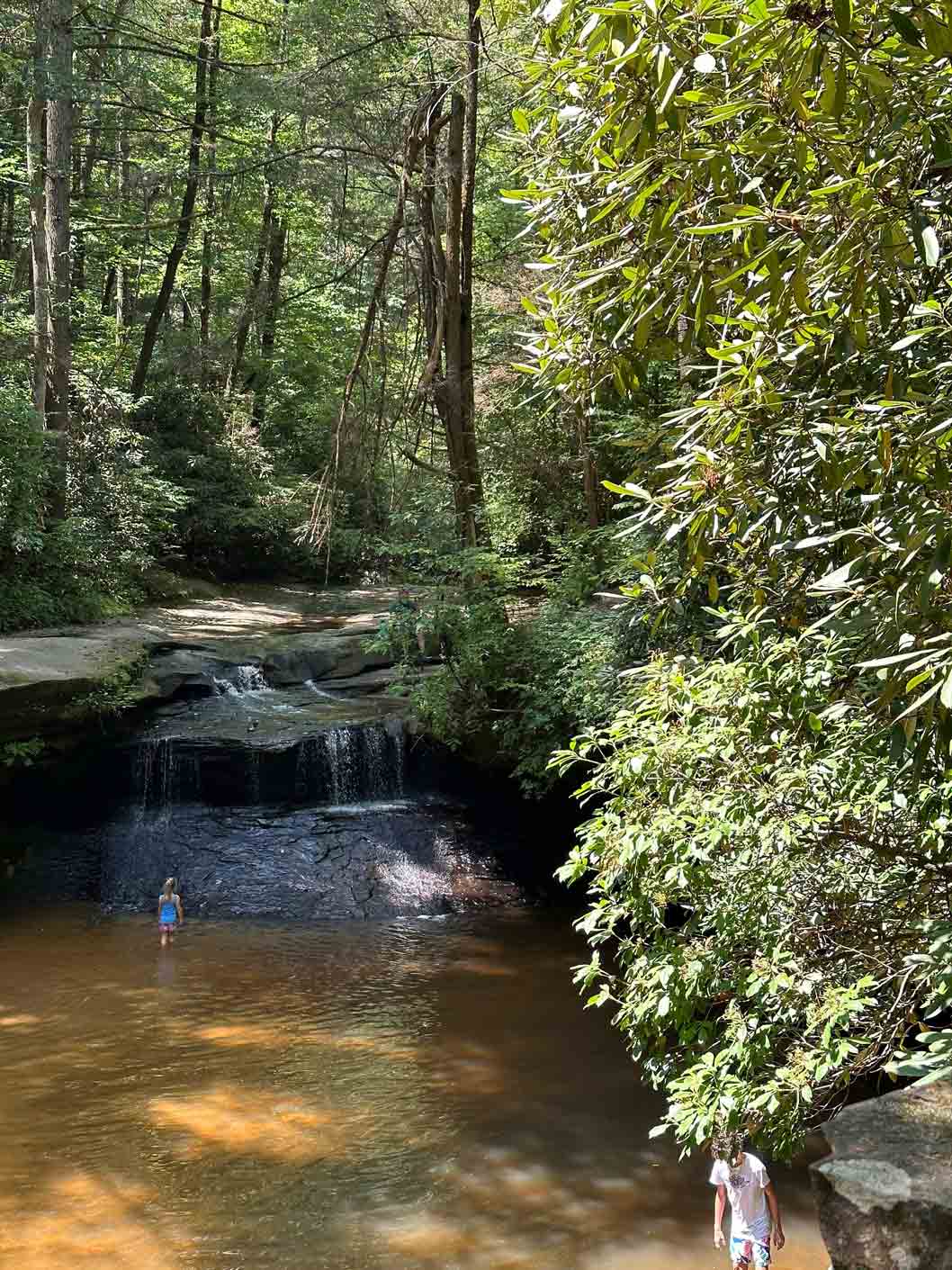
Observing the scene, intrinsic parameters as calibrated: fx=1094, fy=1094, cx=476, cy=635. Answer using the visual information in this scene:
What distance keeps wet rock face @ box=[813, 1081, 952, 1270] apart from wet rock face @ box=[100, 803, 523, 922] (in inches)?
332

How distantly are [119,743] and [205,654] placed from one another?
236cm

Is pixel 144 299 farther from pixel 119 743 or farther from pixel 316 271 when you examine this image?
pixel 119 743

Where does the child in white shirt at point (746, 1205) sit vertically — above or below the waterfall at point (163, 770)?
below

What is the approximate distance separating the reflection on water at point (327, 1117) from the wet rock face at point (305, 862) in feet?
3.17

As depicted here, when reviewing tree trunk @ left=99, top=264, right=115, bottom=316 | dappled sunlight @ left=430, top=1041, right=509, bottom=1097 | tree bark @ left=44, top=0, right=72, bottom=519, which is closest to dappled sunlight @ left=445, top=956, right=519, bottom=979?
dappled sunlight @ left=430, top=1041, right=509, bottom=1097

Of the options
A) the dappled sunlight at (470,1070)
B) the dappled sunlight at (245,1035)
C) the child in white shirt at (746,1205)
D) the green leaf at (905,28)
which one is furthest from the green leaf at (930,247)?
the dappled sunlight at (245,1035)

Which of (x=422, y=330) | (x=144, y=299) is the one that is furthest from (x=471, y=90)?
(x=144, y=299)

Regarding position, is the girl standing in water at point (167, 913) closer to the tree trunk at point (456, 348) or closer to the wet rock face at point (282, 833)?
the wet rock face at point (282, 833)

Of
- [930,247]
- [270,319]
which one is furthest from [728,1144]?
[270,319]

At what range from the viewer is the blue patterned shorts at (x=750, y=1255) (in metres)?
5.35

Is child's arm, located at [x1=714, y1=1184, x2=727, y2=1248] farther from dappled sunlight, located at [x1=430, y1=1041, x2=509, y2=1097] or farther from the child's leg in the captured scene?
dappled sunlight, located at [x1=430, y1=1041, x2=509, y2=1097]

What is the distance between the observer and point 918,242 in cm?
264

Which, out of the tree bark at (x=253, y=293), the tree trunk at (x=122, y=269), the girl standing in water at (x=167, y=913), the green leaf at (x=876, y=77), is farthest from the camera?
the tree bark at (x=253, y=293)

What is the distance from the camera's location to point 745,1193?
17.5ft
